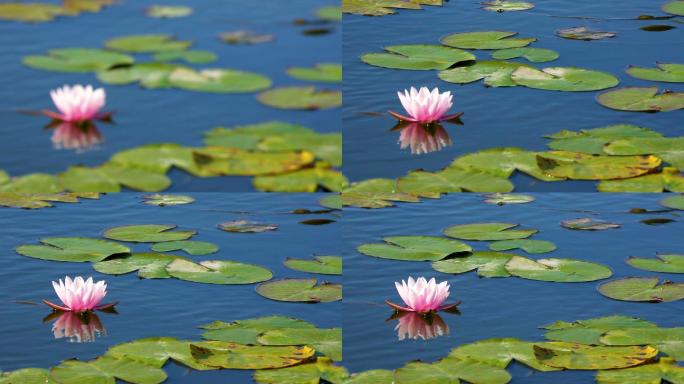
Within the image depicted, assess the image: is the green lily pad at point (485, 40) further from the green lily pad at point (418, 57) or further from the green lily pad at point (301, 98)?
the green lily pad at point (301, 98)

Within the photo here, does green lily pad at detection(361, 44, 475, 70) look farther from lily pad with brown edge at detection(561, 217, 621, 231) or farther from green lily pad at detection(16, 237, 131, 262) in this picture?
green lily pad at detection(16, 237, 131, 262)

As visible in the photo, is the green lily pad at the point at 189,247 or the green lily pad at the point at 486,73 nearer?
the green lily pad at the point at 189,247

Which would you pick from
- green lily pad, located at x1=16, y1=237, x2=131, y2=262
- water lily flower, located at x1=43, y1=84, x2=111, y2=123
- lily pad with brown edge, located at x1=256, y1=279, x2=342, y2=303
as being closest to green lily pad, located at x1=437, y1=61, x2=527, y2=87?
lily pad with brown edge, located at x1=256, y1=279, x2=342, y2=303

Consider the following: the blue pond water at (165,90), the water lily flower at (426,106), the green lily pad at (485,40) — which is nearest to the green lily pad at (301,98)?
the blue pond water at (165,90)

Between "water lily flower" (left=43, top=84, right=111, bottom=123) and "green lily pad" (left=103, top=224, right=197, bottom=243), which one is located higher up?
"water lily flower" (left=43, top=84, right=111, bottom=123)

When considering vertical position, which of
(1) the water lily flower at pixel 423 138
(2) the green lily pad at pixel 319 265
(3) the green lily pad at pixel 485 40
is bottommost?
(2) the green lily pad at pixel 319 265

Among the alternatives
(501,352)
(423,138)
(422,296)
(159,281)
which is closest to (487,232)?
(423,138)

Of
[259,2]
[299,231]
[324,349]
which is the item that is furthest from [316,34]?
[324,349]
